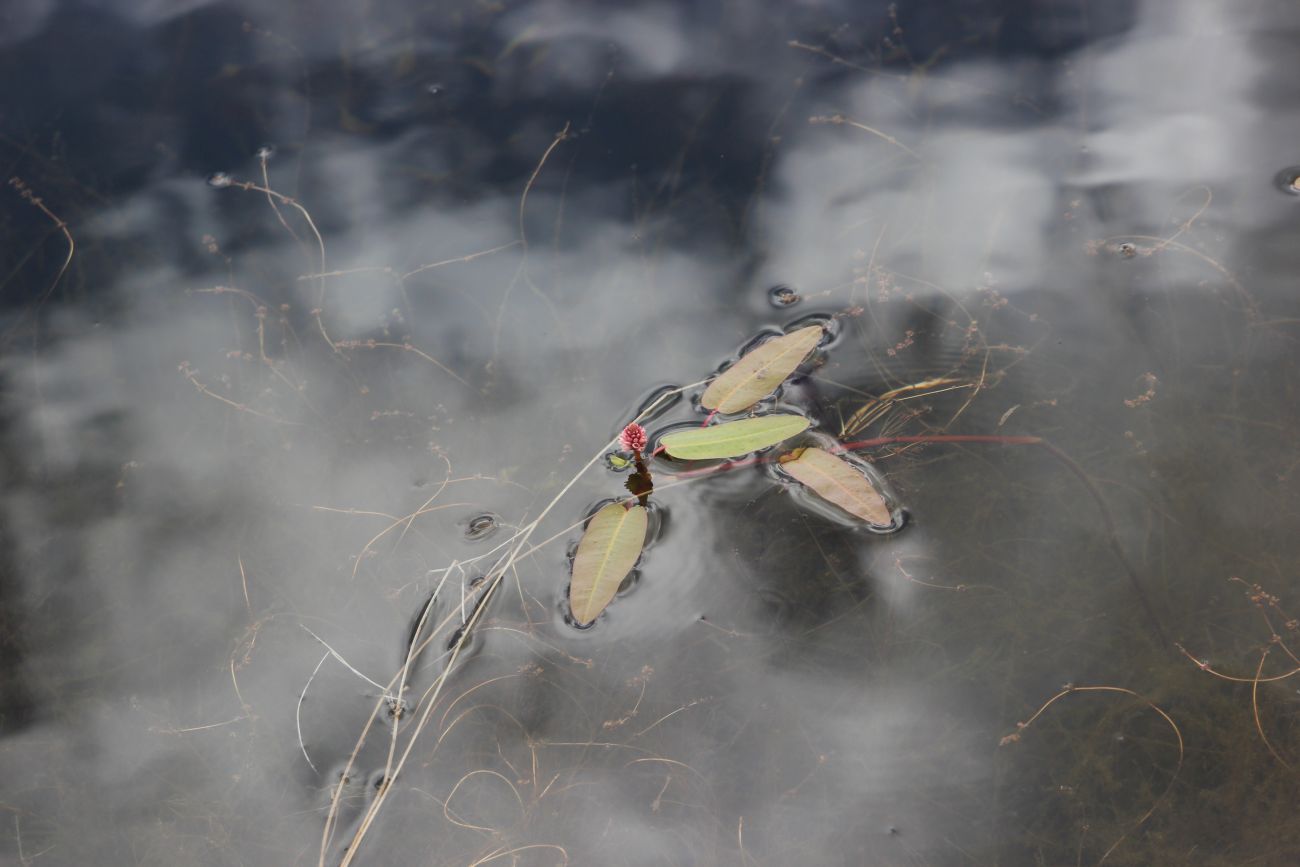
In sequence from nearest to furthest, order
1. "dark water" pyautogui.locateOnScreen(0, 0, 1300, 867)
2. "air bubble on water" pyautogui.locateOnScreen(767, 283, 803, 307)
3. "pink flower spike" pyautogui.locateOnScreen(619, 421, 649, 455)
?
1. "dark water" pyautogui.locateOnScreen(0, 0, 1300, 867)
2. "pink flower spike" pyautogui.locateOnScreen(619, 421, 649, 455)
3. "air bubble on water" pyautogui.locateOnScreen(767, 283, 803, 307)

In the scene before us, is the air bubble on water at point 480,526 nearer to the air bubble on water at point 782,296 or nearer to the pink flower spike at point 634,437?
the pink flower spike at point 634,437

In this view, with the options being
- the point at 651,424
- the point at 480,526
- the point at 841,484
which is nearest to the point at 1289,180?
the point at 841,484

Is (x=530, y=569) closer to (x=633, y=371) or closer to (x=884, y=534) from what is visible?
(x=633, y=371)

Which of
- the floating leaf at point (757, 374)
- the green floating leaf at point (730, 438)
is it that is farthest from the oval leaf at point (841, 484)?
the floating leaf at point (757, 374)

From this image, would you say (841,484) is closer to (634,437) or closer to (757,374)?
(757,374)

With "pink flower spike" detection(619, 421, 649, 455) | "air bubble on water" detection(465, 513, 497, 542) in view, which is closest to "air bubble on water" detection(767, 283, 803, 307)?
"pink flower spike" detection(619, 421, 649, 455)

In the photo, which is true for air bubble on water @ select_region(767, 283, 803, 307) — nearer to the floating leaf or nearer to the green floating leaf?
the floating leaf
